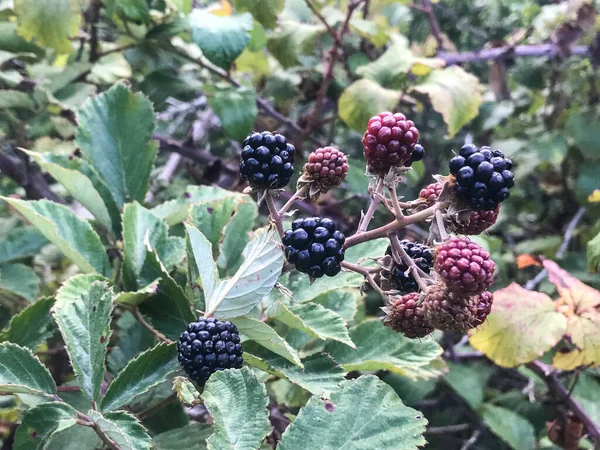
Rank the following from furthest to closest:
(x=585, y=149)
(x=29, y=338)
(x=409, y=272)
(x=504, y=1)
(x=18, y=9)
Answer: (x=504, y=1), (x=585, y=149), (x=18, y=9), (x=29, y=338), (x=409, y=272)

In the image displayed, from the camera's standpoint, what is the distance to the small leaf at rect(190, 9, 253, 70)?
1166 mm

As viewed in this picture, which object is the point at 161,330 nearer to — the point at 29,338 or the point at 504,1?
the point at 29,338

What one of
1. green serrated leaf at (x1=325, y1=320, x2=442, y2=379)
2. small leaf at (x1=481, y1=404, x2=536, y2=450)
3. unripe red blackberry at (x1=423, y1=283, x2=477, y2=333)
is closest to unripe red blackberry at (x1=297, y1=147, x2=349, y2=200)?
unripe red blackberry at (x1=423, y1=283, x2=477, y2=333)

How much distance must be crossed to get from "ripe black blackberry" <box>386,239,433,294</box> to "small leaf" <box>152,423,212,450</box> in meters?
0.38

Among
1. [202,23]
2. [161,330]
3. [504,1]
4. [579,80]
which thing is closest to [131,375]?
[161,330]

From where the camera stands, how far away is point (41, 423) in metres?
0.66

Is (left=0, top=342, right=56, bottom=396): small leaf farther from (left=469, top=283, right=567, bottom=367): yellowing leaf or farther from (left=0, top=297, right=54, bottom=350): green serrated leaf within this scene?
(left=469, top=283, right=567, bottom=367): yellowing leaf

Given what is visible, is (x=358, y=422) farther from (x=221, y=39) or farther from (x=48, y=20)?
(x=48, y=20)

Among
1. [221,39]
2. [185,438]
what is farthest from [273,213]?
[221,39]

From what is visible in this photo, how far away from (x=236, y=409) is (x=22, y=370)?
0.31 metres

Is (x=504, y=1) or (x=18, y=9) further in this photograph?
(x=504, y=1)

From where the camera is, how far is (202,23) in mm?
1212

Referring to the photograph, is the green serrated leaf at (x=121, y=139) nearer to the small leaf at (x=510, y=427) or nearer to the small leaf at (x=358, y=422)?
the small leaf at (x=358, y=422)

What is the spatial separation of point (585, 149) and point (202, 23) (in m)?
1.53
